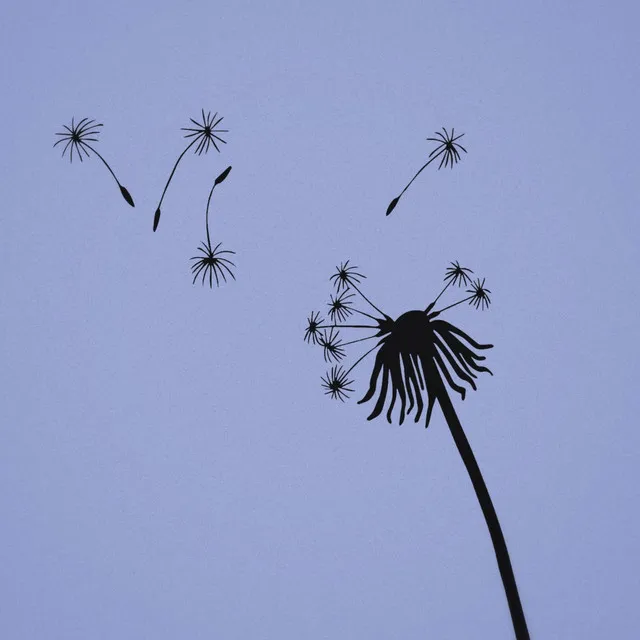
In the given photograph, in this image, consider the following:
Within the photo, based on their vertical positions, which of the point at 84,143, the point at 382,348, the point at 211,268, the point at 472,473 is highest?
the point at 84,143

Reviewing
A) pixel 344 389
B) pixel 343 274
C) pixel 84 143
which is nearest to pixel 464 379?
pixel 344 389

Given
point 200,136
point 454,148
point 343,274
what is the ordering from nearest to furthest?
point 200,136, point 454,148, point 343,274

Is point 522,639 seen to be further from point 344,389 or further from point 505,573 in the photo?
point 344,389

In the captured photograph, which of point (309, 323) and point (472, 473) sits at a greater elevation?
point (309, 323)

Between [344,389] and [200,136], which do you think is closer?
[200,136]

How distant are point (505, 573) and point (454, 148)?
166cm

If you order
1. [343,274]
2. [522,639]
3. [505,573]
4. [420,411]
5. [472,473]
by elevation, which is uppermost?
[343,274]

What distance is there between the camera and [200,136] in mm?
2309

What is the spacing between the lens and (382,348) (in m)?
2.48

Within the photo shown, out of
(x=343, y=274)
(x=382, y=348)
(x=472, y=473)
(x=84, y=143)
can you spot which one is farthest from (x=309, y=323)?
(x=84, y=143)

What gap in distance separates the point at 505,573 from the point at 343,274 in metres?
1.35

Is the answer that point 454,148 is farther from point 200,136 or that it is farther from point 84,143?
point 84,143

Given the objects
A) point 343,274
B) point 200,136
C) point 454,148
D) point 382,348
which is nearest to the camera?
point 200,136

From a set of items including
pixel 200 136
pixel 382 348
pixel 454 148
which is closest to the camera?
pixel 200 136
